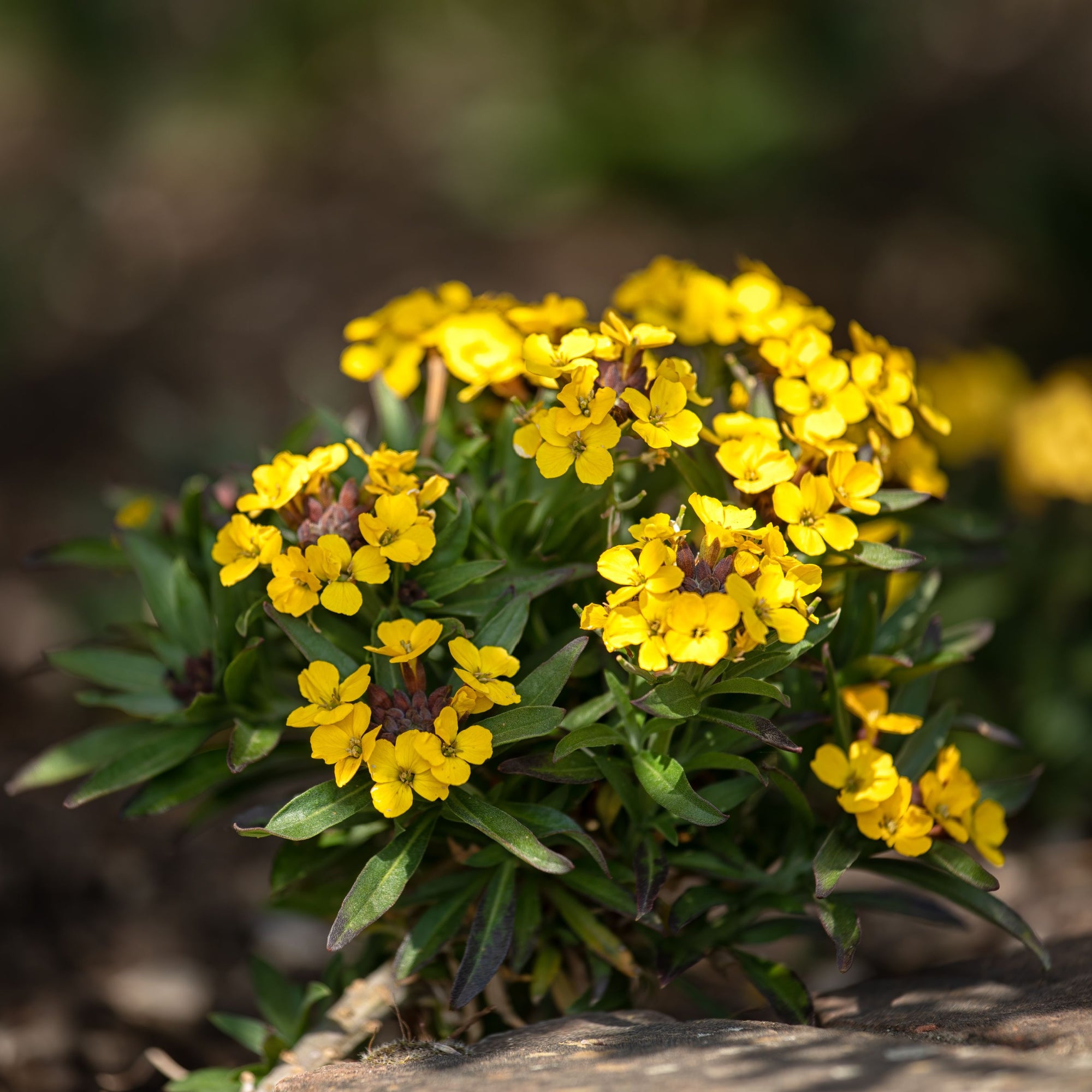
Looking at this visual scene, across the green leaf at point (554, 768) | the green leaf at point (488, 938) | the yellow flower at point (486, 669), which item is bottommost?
the green leaf at point (488, 938)

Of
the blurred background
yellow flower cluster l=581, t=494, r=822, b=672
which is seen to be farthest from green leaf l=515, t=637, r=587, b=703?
the blurred background

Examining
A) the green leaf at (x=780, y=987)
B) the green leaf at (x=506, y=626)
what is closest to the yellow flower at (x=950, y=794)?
the green leaf at (x=780, y=987)

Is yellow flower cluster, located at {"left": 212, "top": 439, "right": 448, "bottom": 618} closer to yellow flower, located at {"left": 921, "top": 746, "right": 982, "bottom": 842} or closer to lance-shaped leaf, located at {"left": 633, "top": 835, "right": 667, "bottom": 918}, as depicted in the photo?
lance-shaped leaf, located at {"left": 633, "top": 835, "right": 667, "bottom": 918}

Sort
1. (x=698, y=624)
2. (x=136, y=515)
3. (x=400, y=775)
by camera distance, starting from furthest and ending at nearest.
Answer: (x=136, y=515) → (x=400, y=775) → (x=698, y=624)

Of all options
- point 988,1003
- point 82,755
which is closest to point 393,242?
point 82,755

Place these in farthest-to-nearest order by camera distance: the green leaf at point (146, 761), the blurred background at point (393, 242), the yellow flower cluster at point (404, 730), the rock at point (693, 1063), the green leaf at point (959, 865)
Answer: the blurred background at point (393, 242) < the green leaf at point (146, 761) < the green leaf at point (959, 865) < the yellow flower cluster at point (404, 730) < the rock at point (693, 1063)

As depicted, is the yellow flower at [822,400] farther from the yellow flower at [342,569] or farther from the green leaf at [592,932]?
the green leaf at [592,932]

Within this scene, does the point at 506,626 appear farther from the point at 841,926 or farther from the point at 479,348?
the point at 841,926
